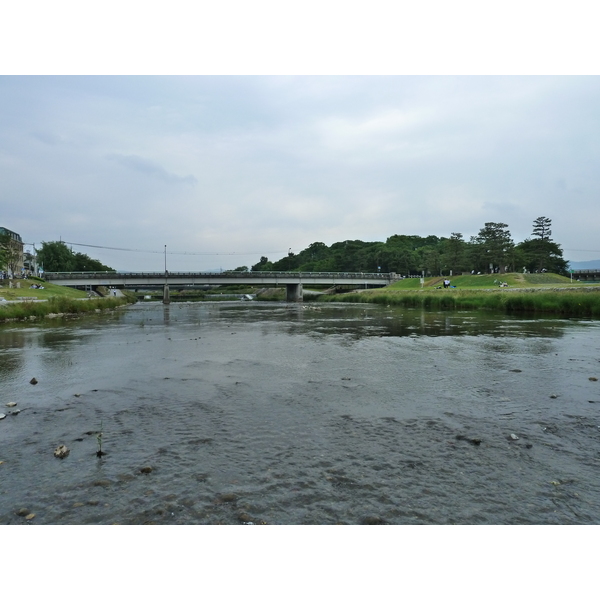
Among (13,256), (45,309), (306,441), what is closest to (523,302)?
(306,441)

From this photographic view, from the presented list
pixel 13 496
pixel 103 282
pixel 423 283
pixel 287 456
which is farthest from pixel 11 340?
pixel 423 283

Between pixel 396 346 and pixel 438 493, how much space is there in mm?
15197

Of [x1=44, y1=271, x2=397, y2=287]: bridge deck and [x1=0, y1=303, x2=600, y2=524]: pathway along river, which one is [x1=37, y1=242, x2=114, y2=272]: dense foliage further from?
[x1=0, y1=303, x2=600, y2=524]: pathway along river

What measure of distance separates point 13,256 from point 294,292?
66.8 meters

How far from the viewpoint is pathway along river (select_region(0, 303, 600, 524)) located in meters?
5.32

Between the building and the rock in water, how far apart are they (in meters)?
81.2

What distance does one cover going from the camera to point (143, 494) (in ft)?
18.6

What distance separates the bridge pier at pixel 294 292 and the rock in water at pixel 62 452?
324 ft

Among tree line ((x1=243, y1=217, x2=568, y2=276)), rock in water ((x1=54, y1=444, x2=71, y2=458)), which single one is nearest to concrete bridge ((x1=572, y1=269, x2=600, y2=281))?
tree line ((x1=243, y1=217, x2=568, y2=276))

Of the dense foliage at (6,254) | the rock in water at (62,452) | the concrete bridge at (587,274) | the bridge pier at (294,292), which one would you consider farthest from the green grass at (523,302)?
the concrete bridge at (587,274)

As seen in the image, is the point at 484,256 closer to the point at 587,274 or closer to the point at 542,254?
the point at 542,254

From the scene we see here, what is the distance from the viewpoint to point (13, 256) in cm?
8988

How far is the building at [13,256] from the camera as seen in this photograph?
8294cm

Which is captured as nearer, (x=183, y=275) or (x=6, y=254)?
(x=6, y=254)
